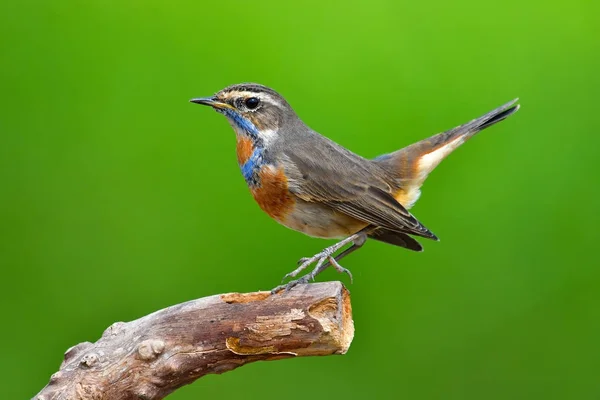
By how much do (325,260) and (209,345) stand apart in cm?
81

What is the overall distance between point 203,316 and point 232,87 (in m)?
1.27

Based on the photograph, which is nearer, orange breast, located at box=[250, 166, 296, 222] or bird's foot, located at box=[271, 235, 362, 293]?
bird's foot, located at box=[271, 235, 362, 293]

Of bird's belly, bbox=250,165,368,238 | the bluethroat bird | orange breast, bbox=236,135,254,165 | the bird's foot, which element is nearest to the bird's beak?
the bluethroat bird

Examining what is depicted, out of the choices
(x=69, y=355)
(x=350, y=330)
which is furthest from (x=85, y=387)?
(x=350, y=330)

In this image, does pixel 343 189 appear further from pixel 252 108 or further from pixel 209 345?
pixel 209 345

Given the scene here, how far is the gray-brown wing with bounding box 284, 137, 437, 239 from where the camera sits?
3781 millimetres

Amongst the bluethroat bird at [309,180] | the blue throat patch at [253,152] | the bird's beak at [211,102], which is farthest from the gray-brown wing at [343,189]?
the bird's beak at [211,102]

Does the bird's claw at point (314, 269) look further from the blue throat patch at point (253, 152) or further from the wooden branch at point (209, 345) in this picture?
the blue throat patch at point (253, 152)

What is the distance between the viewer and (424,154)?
165 inches

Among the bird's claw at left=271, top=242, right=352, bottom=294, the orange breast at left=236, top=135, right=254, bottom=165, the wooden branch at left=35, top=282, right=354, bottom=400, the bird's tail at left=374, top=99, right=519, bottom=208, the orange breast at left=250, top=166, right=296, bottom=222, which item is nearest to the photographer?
the wooden branch at left=35, top=282, right=354, bottom=400

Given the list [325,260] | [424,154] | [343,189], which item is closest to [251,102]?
[343,189]

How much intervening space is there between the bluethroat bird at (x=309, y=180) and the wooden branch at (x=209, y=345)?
495 millimetres

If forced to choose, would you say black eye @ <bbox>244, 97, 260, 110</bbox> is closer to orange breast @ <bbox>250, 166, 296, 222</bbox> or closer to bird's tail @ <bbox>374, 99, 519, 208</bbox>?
orange breast @ <bbox>250, 166, 296, 222</bbox>

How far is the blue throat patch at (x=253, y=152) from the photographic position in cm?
383
